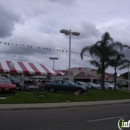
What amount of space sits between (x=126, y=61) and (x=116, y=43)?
3.04 m

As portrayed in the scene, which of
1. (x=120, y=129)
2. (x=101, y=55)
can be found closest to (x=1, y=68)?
Answer: (x=101, y=55)

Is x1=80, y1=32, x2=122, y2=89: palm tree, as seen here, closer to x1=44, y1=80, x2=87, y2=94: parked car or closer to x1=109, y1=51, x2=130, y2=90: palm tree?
x1=109, y1=51, x2=130, y2=90: palm tree

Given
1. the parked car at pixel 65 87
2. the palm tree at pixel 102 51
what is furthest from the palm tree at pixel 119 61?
the parked car at pixel 65 87

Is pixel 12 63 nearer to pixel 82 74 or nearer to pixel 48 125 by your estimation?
pixel 48 125

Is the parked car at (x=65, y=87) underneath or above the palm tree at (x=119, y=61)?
underneath

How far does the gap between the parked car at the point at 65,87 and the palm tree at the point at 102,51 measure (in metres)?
9.03

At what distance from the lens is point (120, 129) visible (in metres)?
8.50

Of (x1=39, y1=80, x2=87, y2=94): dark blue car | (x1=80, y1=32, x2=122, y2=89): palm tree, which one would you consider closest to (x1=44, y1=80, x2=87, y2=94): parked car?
(x1=39, y1=80, x2=87, y2=94): dark blue car

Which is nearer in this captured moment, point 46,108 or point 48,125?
point 48,125

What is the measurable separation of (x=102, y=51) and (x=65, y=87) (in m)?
10.6

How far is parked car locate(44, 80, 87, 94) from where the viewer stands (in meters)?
25.0

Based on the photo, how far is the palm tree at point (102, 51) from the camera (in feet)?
111

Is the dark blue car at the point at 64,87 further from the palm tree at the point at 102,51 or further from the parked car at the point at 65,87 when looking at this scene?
the palm tree at the point at 102,51

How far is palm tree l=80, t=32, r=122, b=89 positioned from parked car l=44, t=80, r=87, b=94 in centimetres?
903
